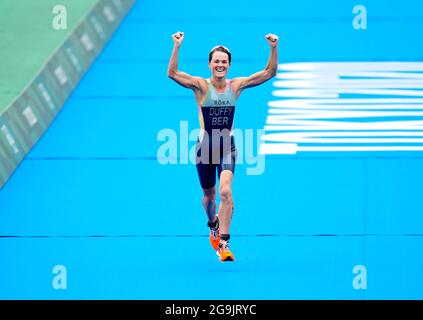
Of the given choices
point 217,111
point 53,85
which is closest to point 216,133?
point 217,111

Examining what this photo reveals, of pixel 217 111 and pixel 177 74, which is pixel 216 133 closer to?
pixel 217 111

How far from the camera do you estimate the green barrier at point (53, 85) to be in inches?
617

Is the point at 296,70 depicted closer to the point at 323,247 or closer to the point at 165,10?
the point at 165,10

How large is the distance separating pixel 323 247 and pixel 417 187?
2094 mm

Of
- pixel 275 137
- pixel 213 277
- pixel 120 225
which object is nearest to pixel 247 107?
pixel 275 137

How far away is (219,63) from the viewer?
12750 mm

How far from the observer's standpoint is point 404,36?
61.6 ft

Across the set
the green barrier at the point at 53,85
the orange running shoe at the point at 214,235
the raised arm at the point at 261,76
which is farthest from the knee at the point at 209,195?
the green barrier at the point at 53,85

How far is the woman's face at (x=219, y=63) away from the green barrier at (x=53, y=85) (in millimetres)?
3303

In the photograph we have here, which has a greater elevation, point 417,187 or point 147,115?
point 147,115

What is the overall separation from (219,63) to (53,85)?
195 inches

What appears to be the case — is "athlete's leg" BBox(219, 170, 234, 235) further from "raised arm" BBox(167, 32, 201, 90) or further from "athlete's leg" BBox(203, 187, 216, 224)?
"raised arm" BBox(167, 32, 201, 90)

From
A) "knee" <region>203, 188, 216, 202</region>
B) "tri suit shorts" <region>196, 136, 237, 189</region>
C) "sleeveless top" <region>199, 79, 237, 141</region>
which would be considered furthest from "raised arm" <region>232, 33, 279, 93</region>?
"knee" <region>203, 188, 216, 202</region>

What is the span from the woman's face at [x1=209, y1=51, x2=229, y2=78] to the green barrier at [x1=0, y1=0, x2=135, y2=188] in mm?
3303
